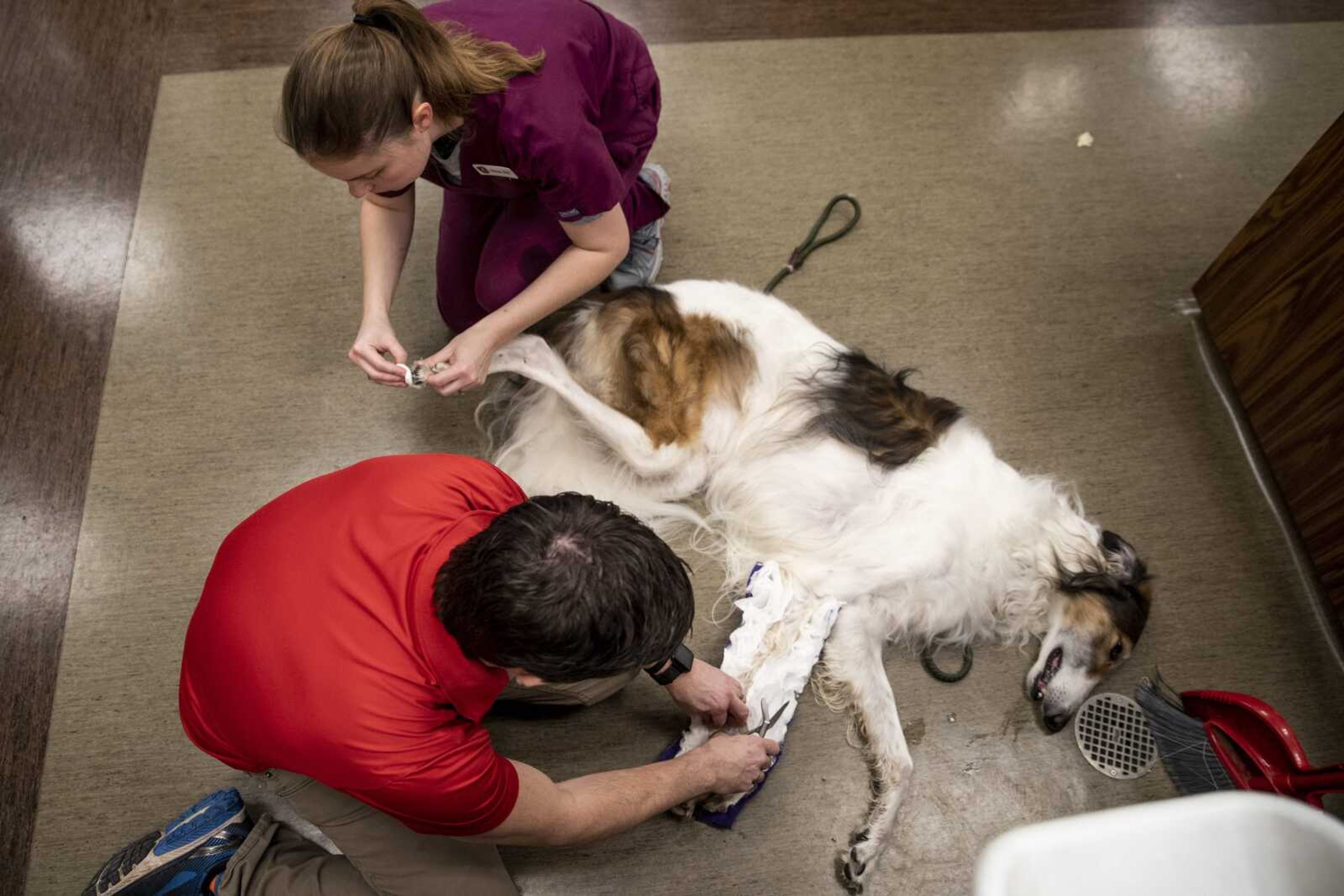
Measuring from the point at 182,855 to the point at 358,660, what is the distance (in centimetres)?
103

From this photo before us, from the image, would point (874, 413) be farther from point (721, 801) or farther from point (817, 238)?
point (721, 801)

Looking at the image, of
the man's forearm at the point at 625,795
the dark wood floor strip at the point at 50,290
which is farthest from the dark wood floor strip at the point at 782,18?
the man's forearm at the point at 625,795

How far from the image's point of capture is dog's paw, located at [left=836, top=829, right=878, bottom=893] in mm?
1948

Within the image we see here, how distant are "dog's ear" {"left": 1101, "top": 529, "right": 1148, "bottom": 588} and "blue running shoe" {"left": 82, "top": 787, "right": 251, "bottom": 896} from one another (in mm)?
2236

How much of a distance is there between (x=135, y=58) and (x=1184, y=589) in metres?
4.07

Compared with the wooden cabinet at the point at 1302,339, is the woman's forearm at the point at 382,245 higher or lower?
lower

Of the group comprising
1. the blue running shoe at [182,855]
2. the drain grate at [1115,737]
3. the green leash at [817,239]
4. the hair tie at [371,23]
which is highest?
the hair tie at [371,23]

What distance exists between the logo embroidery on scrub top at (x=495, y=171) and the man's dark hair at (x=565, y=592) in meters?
1.00

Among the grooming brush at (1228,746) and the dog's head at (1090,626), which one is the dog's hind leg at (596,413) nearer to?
the dog's head at (1090,626)

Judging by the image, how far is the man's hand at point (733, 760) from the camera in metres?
1.80

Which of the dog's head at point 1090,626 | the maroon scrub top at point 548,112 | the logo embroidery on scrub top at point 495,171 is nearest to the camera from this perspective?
the maroon scrub top at point 548,112

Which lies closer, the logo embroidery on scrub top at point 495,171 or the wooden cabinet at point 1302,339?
the logo embroidery on scrub top at point 495,171

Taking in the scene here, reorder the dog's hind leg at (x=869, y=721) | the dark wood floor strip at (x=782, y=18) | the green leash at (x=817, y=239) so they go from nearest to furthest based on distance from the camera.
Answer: the dog's hind leg at (x=869, y=721), the green leash at (x=817, y=239), the dark wood floor strip at (x=782, y=18)

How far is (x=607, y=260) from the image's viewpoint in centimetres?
200
